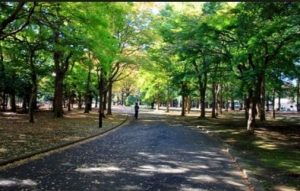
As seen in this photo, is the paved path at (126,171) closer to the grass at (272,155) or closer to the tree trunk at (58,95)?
the grass at (272,155)

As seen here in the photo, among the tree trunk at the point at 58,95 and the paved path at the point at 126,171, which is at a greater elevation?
the tree trunk at the point at 58,95

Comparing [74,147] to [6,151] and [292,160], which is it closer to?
[6,151]

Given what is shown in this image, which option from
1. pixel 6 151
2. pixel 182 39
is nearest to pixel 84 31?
pixel 182 39

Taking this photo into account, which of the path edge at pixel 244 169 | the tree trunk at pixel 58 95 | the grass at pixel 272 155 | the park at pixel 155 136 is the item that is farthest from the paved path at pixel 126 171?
the tree trunk at pixel 58 95

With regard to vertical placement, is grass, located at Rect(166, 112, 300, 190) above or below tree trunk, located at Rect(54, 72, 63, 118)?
below

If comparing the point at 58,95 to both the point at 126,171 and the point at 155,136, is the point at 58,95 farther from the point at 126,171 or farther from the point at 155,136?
the point at 126,171

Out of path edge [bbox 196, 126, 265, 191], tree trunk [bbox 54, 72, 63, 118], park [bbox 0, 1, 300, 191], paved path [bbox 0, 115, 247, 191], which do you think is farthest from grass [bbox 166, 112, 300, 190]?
tree trunk [bbox 54, 72, 63, 118]

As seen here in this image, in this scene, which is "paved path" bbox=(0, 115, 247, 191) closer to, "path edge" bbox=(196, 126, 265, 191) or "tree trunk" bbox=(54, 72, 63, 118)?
"path edge" bbox=(196, 126, 265, 191)

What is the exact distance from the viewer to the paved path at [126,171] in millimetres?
10172

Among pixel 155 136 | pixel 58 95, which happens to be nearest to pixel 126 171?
pixel 155 136

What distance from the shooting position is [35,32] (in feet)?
92.4

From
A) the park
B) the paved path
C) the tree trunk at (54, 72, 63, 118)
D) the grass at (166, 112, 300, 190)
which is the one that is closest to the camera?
the paved path

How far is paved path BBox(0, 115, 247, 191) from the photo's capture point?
33.4 ft

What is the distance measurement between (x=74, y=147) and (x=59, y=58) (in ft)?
65.6
